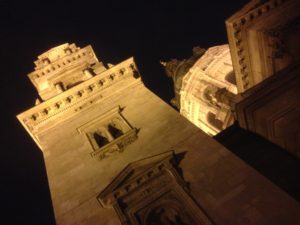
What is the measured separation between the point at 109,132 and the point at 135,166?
3.34m

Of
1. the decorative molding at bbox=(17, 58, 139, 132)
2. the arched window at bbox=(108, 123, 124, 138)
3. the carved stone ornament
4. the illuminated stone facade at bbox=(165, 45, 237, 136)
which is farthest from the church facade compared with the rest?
the decorative molding at bbox=(17, 58, 139, 132)

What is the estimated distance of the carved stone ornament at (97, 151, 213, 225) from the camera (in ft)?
35.3

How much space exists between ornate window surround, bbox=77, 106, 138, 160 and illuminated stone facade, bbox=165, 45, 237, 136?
61.8 feet

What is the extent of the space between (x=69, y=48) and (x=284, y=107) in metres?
18.8

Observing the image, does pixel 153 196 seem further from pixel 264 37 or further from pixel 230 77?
pixel 230 77

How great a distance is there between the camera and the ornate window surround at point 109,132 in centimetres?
1406

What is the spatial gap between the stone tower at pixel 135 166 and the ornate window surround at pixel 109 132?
1.6 inches

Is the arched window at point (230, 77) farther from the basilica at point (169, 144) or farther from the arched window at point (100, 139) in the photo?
the arched window at point (100, 139)

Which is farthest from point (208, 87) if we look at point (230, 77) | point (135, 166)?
point (135, 166)

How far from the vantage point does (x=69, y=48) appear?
88.2 ft

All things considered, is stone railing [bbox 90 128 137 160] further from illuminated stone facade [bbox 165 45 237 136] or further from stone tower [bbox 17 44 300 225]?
illuminated stone facade [bbox 165 45 237 136]

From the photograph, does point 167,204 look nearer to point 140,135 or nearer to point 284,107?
point 140,135

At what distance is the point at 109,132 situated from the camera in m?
15.4

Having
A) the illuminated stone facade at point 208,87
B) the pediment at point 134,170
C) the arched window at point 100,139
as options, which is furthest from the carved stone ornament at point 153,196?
the illuminated stone facade at point 208,87
